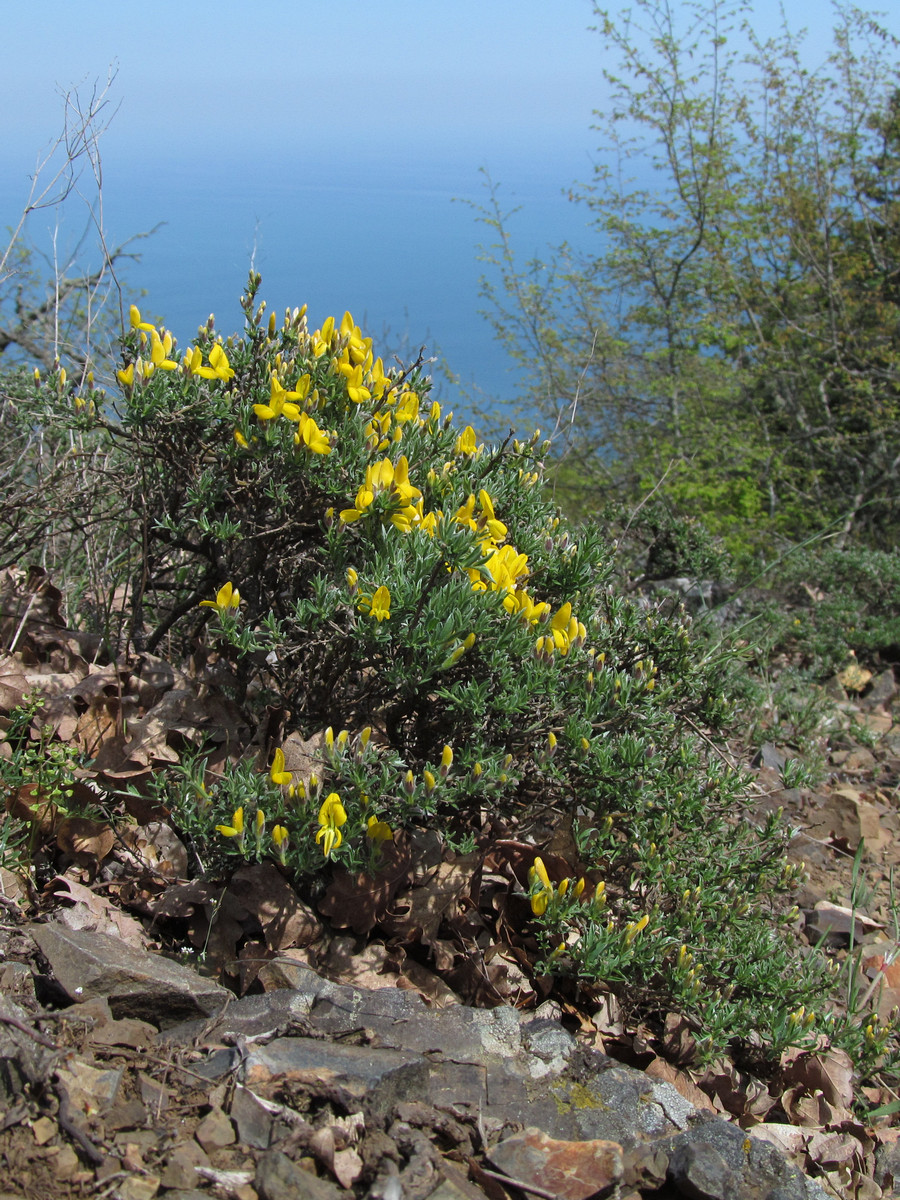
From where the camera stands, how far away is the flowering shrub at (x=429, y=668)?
86.7 inches

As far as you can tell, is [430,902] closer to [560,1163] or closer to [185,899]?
[185,899]

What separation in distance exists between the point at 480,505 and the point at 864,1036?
185 cm

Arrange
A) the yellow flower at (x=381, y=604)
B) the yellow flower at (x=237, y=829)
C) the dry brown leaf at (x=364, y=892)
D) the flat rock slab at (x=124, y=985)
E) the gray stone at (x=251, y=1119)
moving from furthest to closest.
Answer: the dry brown leaf at (x=364, y=892) → the yellow flower at (x=381, y=604) → the yellow flower at (x=237, y=829) → the flat rock slab at (x=124, y=985) → the gray stone at (x=251, y=1119)

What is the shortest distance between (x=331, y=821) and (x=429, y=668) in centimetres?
42

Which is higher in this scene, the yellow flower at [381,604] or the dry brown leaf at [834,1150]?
the yellow flower at [381,604]

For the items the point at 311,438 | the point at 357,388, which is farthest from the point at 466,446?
the point at 311,438

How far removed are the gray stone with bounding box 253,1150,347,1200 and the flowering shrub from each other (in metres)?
0.65

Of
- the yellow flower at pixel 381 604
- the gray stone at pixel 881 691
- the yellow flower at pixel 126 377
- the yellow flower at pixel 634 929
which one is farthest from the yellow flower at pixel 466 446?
the gray stone at pixel 881 691

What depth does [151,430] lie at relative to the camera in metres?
2.59

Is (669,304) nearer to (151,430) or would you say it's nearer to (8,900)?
(151,430)

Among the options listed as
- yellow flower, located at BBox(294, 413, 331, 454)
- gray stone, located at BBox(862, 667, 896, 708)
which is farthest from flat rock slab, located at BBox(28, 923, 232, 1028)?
gray stone, located at BBox(862, 667, 896, 708)

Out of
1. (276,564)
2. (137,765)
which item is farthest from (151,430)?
(137,765)

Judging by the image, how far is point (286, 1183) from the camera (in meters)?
1.52

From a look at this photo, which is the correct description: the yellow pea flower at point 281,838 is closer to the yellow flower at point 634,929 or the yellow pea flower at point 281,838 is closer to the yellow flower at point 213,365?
the yellow flower at point 634,929
